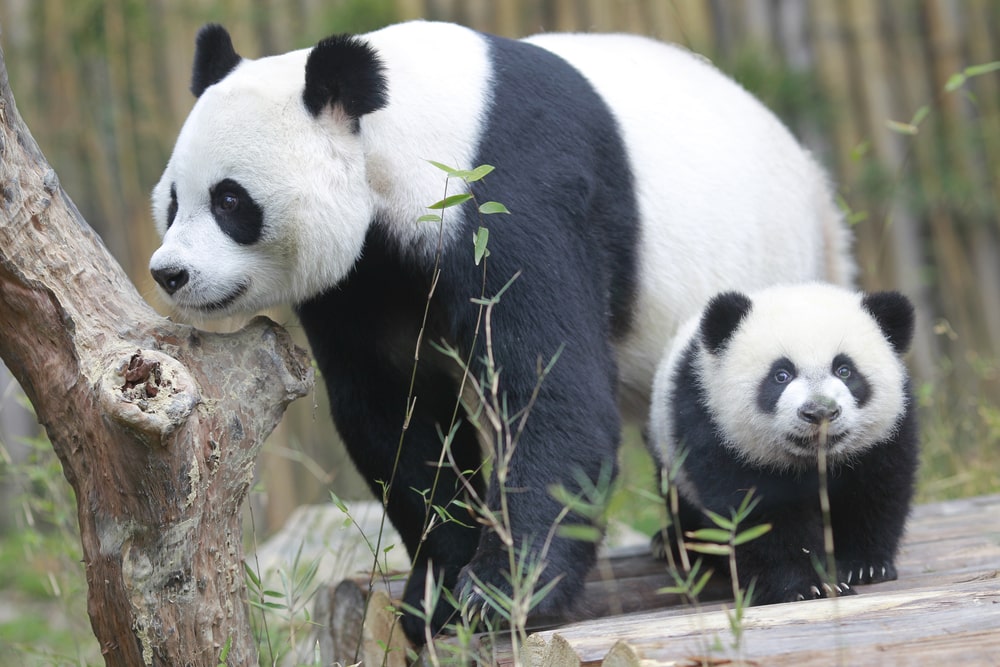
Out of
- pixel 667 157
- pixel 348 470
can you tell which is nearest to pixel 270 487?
pixel 348 470

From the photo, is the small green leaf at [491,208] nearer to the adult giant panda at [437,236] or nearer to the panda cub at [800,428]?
the adult giant panda at [437,236]

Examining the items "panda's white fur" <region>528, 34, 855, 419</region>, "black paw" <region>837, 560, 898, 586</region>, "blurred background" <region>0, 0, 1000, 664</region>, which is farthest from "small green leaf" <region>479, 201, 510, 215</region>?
"blurred background" <region>0, 0, 1000, 664</region>

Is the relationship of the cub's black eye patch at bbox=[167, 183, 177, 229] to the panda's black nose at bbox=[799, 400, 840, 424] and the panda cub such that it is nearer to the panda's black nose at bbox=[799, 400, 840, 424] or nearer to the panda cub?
the panda cub

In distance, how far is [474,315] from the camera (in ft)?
10.4

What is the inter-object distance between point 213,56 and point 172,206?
0.51m

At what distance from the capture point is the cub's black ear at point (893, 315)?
3391mm

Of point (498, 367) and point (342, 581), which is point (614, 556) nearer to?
point (342, 581)

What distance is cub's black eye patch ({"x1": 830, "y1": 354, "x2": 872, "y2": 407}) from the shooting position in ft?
10.6

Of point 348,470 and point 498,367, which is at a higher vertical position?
point 498,367

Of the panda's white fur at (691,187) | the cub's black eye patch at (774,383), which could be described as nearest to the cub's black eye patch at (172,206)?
the panda's white fur at (691,187)

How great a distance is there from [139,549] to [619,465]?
4.44ft

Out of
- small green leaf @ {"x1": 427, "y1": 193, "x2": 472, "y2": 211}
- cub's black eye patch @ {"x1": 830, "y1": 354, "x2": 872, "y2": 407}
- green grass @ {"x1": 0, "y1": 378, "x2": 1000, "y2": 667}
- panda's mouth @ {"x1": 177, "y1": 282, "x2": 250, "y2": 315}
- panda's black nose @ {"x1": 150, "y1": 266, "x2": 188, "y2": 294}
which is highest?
small green leaf @ {"x1": 427, "y1": 193, "x2": 472, "y2": 211}

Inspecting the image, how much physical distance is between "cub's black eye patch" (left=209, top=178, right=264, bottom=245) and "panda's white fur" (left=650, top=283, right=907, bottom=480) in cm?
133

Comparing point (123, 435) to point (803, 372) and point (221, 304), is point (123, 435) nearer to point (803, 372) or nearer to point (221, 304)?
point (221, 304)
